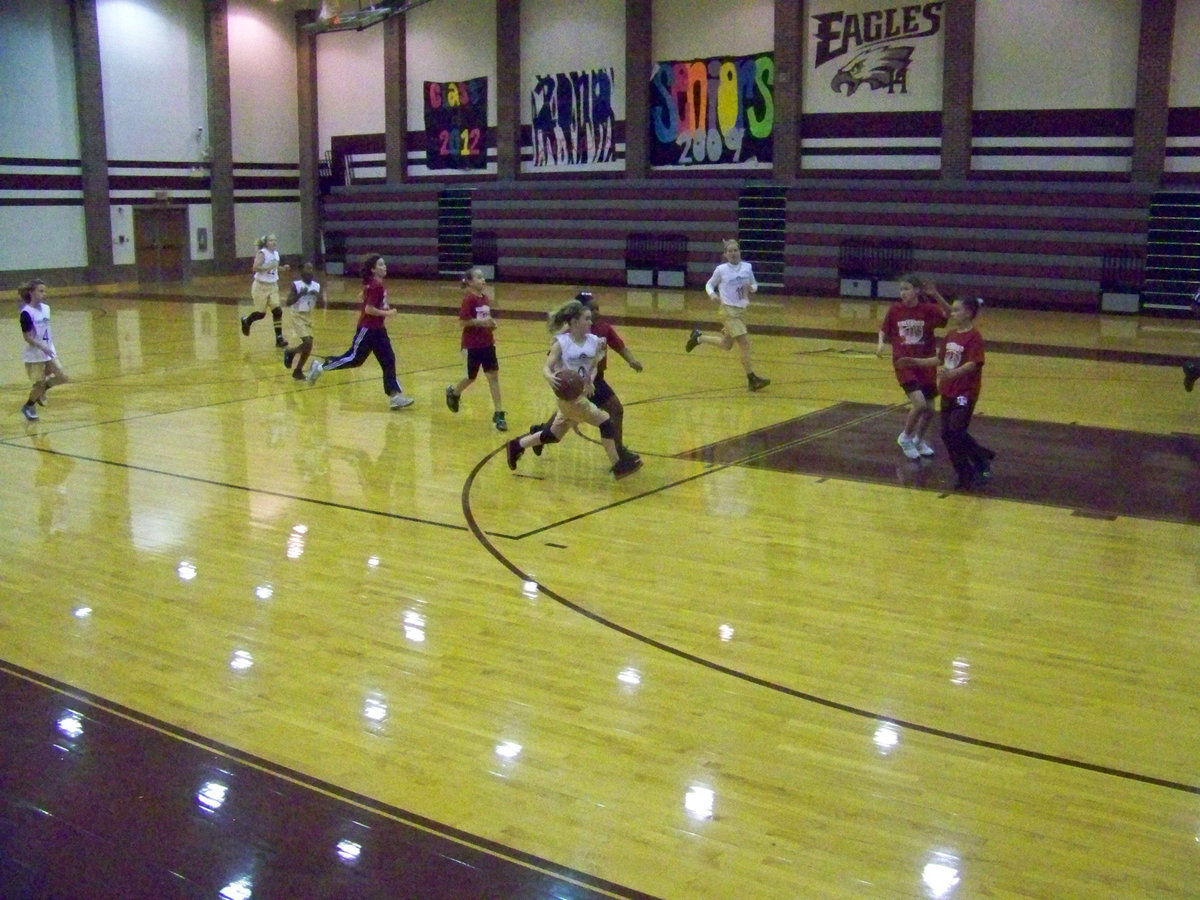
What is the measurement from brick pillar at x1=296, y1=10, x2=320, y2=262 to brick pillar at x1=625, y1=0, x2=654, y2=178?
10.8 metres

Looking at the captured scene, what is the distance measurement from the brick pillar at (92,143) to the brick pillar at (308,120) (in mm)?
6165

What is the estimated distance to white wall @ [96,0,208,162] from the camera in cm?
3114

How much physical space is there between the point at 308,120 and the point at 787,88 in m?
15.3

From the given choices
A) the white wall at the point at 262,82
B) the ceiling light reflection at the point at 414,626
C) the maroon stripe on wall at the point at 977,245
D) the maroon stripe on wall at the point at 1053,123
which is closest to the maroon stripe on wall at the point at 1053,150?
the maroon stripe on wall at the point at 1053,123

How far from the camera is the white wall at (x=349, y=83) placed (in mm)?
34688

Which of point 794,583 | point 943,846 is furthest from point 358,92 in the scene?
point 943,846

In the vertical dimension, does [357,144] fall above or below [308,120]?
below

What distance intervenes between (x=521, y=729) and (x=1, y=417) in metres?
9.83

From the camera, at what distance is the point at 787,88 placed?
1083 inches

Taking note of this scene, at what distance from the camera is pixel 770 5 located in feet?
91.8

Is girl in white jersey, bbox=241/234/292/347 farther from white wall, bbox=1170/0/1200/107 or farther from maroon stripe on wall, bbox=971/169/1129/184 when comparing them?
white wall, bbox=1170/0/1200/107

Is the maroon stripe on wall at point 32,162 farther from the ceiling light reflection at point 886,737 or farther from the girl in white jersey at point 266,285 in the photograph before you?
the ceiling light reflection at point 886,737

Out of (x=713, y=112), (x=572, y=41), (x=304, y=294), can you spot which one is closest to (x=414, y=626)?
(x=304, y=294)

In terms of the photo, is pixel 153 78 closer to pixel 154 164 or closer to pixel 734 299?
pixel 154 164
